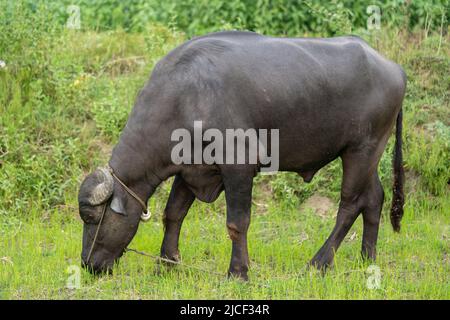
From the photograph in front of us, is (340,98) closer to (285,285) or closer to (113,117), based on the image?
(285,285)

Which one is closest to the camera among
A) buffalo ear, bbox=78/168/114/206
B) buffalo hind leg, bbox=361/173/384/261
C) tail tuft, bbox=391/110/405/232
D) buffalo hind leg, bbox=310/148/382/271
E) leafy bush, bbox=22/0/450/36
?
buffalo ear, bbox=78/168/114/206

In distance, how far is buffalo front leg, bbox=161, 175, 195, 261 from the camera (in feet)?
24.2

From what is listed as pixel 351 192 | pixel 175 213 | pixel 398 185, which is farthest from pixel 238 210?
pixel 398 185

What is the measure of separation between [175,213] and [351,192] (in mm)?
1503

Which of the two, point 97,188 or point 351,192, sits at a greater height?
point 97,188

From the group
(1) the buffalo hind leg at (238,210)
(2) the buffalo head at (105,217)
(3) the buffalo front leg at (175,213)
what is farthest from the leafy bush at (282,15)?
(2) the buffalo head at (105,217)

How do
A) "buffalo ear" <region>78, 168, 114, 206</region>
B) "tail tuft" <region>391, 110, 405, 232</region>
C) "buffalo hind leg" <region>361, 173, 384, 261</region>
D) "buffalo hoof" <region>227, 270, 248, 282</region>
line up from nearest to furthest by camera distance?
"buffalo ear" <region>78, 168, 114, 206</region>, "buffalo hoof" <region>227, 270, 248, 282</region>, "buffalo hind leg" <region>361, 173, 384, 261</region>, "tail tuft" <region>391, 110, 405, 232</region>

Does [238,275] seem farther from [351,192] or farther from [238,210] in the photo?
[351,192]

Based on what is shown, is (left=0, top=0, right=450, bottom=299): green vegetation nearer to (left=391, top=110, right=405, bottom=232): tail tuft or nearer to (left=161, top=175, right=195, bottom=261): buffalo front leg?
(left=161, top=175, right=195, bottom=261): buffalo front leg

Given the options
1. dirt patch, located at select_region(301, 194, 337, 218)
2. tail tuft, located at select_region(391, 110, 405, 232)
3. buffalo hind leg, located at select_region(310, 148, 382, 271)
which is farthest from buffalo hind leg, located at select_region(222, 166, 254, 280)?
dirt patch, located at select_region(301, 194, 337, 218)

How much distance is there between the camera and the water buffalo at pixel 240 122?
684 cm

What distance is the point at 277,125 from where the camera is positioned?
706 cm

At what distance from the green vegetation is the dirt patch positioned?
0.03m

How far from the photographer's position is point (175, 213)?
7402 mm
